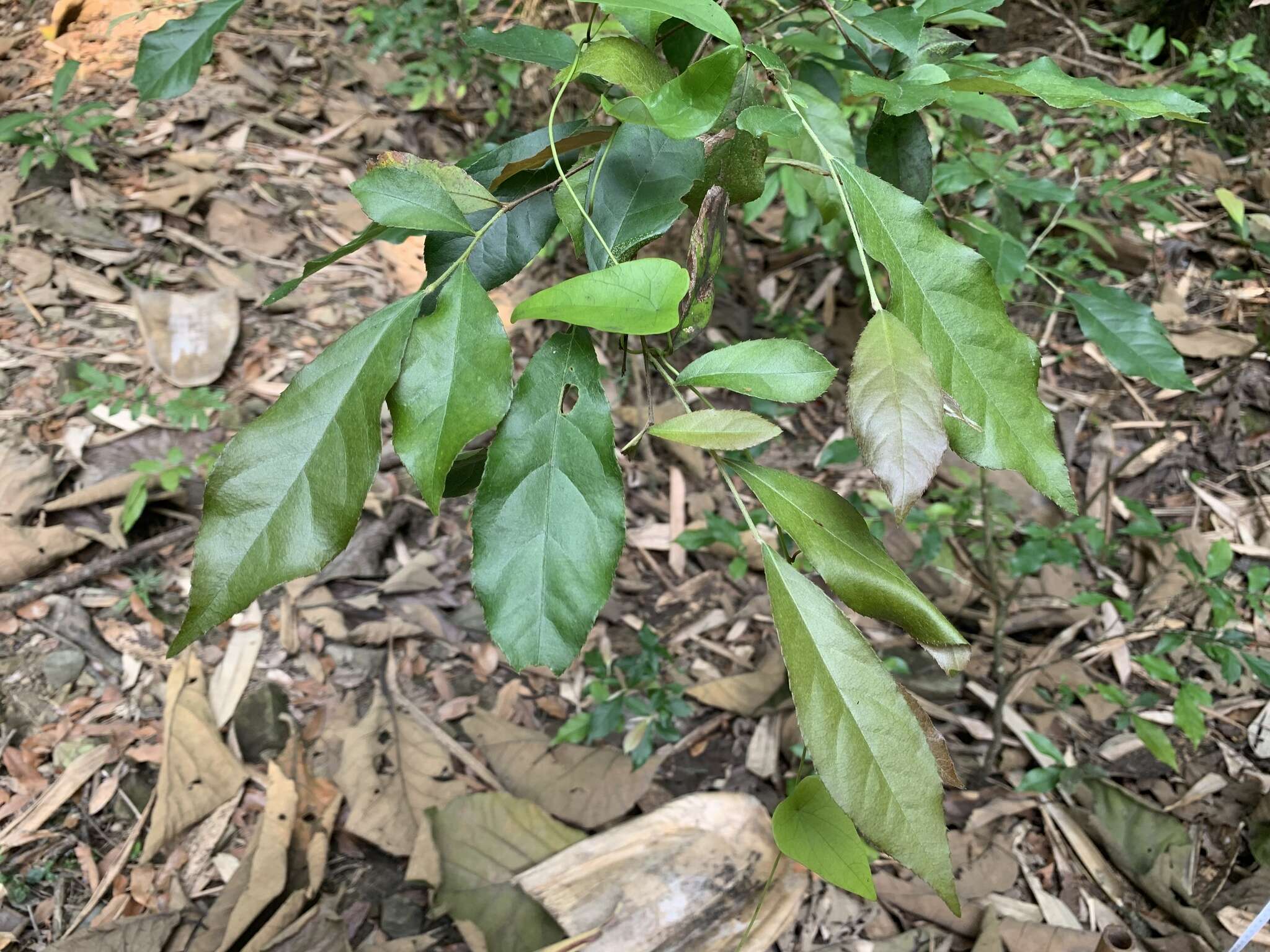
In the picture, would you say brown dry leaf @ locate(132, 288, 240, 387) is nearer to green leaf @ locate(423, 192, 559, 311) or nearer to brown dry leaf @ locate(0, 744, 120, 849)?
brown dry leaf @ locate(0, 744, 120, 849)

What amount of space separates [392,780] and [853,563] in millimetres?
1204

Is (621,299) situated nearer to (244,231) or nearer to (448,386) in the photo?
(448,386)

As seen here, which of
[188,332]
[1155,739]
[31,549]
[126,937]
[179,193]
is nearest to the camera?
[126,937]

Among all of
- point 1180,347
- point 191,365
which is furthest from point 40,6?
point 1180,347

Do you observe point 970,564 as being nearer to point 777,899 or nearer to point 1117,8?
point 777,899

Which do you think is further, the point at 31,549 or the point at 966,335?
the point at 31,549

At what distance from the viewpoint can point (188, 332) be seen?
203cm

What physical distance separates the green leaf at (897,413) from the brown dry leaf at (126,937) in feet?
4.29

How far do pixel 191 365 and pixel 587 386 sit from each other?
69.5 inches

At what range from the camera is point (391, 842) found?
1393 millimetres

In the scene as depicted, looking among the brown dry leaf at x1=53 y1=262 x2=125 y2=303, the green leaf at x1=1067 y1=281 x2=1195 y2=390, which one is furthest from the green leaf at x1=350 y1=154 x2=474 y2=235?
the brown dry leaf at x1=53 y1=262 x2=125 y2=303

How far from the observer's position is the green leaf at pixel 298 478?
1.51ft

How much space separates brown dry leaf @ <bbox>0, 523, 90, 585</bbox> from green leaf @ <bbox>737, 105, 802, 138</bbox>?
1.62 metres

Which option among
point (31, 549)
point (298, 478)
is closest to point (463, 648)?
point (31, 549)
